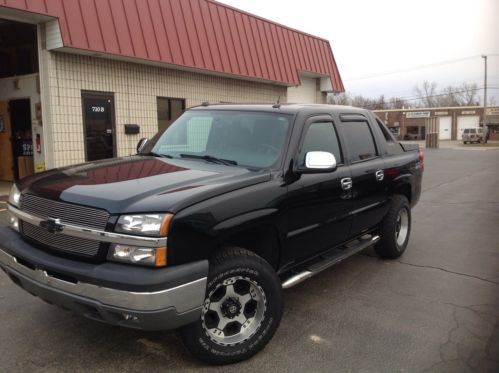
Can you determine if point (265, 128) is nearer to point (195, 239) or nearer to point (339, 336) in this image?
point (195, 239)

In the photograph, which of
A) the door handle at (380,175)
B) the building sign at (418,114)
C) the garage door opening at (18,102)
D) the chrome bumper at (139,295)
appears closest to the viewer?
the chrome bumper at (139,295)

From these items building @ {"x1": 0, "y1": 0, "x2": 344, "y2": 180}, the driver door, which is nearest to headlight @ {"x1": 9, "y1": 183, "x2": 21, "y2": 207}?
the driver door

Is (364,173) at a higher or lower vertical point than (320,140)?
lower

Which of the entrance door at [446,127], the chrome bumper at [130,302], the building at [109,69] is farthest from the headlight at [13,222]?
the entrance door at [446,127]

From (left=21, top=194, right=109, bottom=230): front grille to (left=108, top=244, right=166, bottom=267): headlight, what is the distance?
0.18m

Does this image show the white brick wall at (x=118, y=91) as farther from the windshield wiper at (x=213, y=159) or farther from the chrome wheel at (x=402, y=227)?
the chrome wheel at (x=402, y=227)

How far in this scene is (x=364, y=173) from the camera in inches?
181

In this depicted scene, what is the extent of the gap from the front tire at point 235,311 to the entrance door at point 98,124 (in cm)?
848

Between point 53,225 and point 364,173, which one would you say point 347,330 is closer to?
point 364,173

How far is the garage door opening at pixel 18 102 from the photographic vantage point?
10816mm

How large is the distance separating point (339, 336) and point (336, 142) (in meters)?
1.82

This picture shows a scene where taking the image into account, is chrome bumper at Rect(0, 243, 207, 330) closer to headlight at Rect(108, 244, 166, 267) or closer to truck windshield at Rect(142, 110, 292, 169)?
headlight at Rect(108, 244, 166, 267)

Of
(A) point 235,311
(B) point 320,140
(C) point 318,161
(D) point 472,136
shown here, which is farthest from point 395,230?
(D) point 472,136

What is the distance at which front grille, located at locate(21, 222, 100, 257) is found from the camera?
2.81 metres
